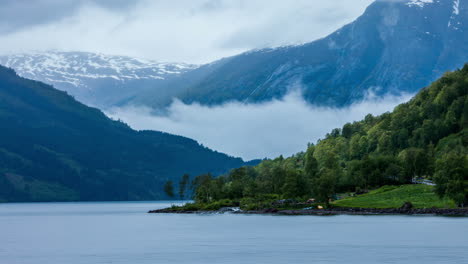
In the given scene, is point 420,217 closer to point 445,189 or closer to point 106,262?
point 445,189

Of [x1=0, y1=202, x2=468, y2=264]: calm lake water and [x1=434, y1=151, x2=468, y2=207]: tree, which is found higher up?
[x1=434, y1=151, x2=468, y2=207]: tree

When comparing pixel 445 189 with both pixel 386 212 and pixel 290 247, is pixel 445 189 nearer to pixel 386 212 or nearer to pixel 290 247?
pixel 386 212

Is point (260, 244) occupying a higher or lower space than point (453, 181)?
lower

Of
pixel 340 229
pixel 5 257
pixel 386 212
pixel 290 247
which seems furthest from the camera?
pixel 386 212

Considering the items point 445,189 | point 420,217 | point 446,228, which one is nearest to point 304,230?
point 446,228

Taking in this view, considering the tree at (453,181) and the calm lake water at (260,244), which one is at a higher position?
the tree at (453,181)

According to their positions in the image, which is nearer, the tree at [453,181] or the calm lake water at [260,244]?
the calm lake water at [260,244]

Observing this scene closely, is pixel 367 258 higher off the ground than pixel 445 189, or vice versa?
pixel 445 189

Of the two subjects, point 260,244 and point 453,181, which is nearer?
point 260,244

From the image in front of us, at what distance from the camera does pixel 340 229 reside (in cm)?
14362

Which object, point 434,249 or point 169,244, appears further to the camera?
point 169,244

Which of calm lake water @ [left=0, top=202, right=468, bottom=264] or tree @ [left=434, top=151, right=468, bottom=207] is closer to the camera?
calm lake water @ [left=0, top=202, right=468, bottom=264]

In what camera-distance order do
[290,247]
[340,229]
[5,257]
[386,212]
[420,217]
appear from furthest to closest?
[386,212] → [420,217] → [340,229] → [290,247] → [5,257]

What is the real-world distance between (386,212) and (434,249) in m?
96.8
